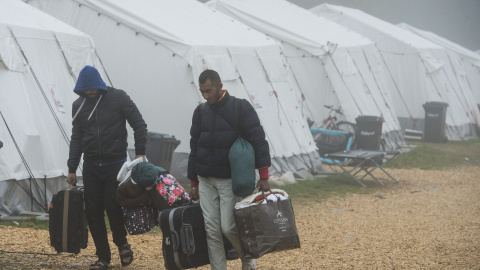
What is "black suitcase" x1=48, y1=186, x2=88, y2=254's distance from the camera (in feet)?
21.8

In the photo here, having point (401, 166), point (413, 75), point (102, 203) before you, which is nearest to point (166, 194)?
point (102, 203)

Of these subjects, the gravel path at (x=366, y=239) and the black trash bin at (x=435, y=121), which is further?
the black trash bin at (x=435, y=121)

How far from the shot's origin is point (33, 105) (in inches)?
396

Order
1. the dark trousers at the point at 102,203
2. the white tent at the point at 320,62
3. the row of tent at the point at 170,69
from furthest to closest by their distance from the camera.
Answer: the white tent at the point at 320,62, the row of tent at the point at 170,69, the dark trousers at the point at 102,203

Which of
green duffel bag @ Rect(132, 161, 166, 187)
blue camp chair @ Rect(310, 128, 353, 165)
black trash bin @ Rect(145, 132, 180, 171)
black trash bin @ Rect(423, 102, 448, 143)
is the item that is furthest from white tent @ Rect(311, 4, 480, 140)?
green duffel bag @ Rect(132, 161, 166, 187)

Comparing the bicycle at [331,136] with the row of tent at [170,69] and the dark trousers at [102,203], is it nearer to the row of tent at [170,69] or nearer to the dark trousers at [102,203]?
the row of tent at [170,69]

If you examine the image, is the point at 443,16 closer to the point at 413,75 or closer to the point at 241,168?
the point at 413,75

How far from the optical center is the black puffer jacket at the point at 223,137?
19.1 feet

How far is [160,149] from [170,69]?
201cm

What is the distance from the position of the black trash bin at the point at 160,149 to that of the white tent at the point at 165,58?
1.41 metres

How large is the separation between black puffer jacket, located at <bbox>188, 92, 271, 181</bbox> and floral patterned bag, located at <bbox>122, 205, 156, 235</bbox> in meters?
0.79

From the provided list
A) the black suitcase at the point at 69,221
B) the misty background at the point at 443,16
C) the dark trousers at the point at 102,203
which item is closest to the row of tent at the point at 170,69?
the black suitcase at the point at 69,221

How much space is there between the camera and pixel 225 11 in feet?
63.1

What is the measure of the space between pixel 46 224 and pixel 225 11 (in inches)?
444
